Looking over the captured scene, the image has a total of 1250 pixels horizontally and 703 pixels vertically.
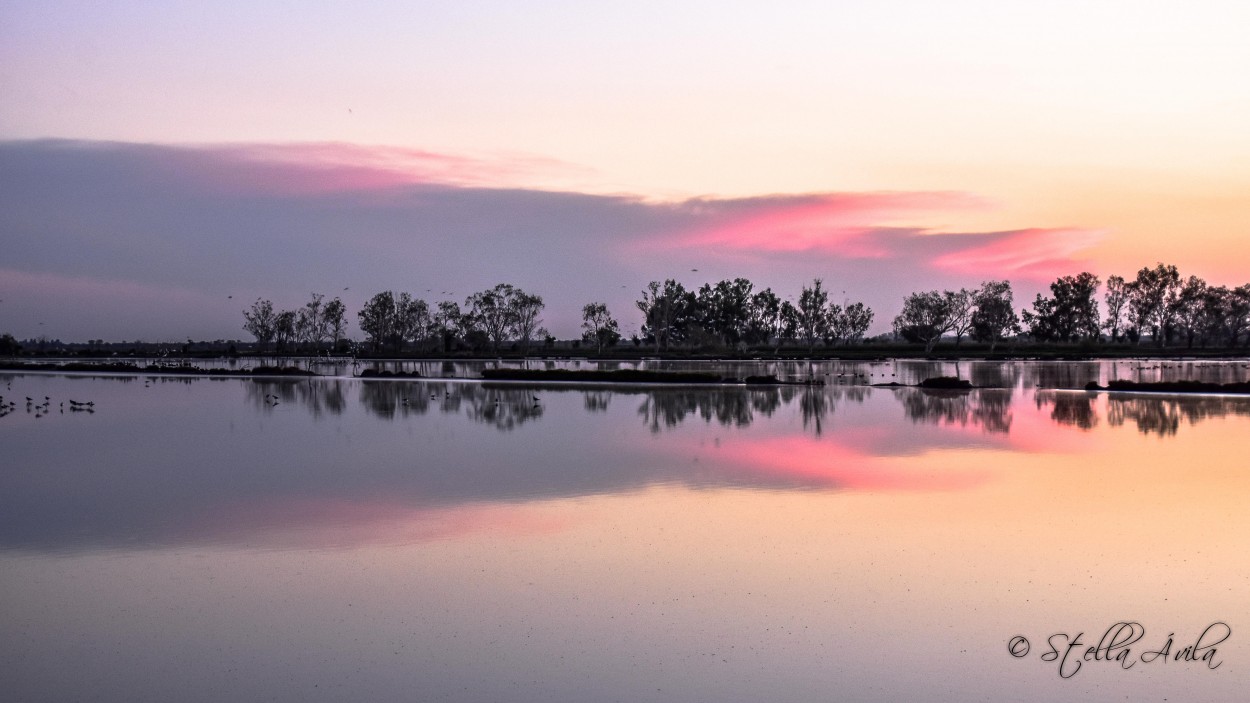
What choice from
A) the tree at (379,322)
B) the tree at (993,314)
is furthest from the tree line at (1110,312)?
the tree at (379,322)

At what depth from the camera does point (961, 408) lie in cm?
2653

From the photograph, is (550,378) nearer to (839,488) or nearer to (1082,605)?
(839,488)

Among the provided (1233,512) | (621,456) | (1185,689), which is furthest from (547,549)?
(1233,512)

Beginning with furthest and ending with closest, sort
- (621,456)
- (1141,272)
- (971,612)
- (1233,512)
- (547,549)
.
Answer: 1. (1141,272)
2. (621,456)
3. (1233,512)
4. (547,549)
5. (971,612)

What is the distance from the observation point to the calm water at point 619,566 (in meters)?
6.43

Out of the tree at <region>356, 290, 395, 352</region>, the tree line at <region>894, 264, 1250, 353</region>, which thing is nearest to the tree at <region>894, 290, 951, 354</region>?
the tree line at <region>894, 264, 1250, 353</region>

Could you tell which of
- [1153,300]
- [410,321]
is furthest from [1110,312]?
[410,321]

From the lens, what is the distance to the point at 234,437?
20109mm

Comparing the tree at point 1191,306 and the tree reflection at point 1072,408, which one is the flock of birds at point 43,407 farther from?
the tree at point 1191,306

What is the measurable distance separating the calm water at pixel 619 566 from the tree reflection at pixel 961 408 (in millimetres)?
3162

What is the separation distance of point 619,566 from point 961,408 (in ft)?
64.4

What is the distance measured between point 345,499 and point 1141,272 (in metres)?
101

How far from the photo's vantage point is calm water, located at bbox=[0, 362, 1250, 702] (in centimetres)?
643

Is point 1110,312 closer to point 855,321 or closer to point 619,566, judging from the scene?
point 855,321
